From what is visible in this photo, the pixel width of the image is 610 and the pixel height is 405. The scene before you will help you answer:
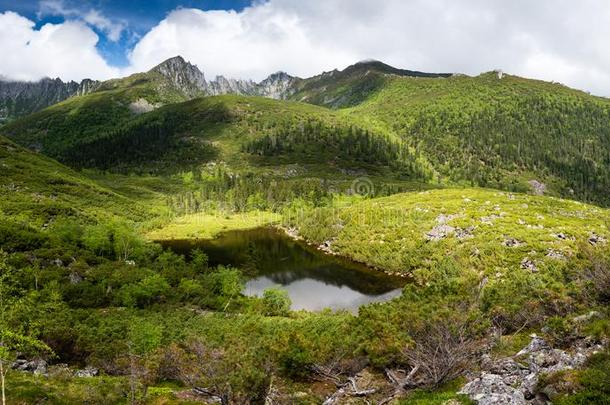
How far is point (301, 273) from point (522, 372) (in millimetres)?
92442

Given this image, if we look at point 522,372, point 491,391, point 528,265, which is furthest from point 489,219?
point 491,391

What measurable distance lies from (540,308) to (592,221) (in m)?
91.8

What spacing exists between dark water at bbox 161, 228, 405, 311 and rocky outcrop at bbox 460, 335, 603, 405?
201 feet

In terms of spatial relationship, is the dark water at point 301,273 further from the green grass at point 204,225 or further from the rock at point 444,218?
the rock at point 444,218

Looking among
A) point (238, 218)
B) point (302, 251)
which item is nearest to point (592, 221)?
point (302, 251)

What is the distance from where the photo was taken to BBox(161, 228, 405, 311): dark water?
92875mm

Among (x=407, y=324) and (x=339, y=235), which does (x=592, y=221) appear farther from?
(x=407, y=324)

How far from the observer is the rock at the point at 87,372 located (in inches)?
1398

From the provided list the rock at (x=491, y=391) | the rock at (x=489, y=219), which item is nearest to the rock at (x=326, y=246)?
the rock at (x=489, y=219)

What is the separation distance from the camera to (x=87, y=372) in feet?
119

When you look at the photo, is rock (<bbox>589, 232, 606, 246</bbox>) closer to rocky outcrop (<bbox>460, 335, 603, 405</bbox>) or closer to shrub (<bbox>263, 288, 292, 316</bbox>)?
shrub (<bbox>263, 288, 292, 316</bbox>)

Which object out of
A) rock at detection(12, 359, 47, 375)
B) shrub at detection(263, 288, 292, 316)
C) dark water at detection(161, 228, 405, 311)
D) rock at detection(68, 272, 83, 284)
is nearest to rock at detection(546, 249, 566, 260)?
dark water at detection(161, 228, 405, 311)

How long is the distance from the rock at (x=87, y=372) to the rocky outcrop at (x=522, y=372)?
103 feet

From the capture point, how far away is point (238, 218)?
196750mm
